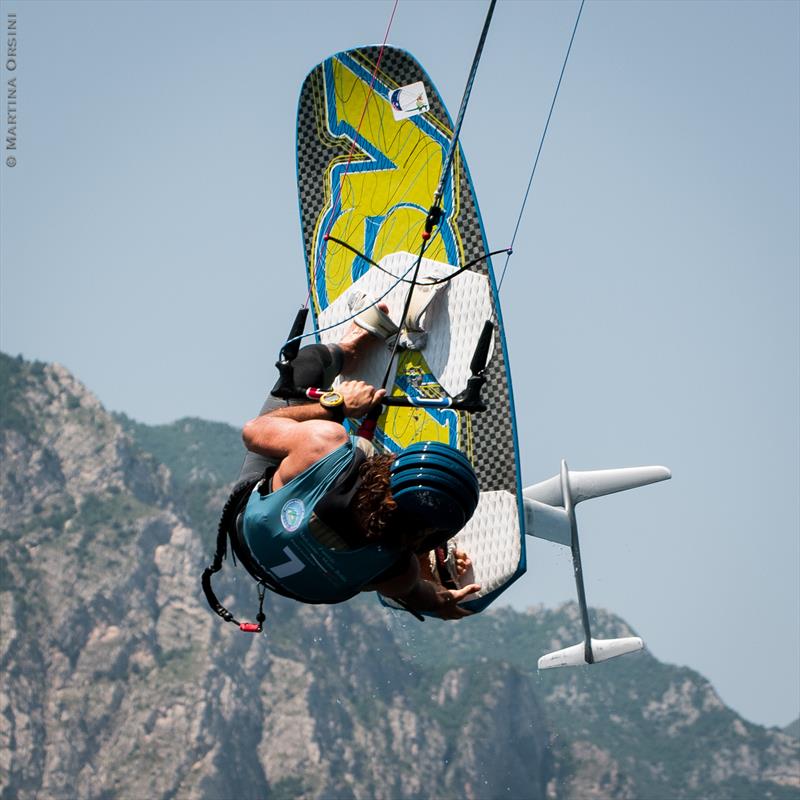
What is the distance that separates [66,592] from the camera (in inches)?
7052

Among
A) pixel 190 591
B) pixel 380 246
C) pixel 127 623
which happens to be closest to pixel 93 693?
pixel 127 623

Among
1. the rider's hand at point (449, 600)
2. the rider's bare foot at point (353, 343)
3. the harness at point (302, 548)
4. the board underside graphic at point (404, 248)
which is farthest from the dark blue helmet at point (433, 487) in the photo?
the rider's bare foot at point (353, 343)

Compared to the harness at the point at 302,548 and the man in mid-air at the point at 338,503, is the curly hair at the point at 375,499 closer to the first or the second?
the man in mid-air at the point at 338,503

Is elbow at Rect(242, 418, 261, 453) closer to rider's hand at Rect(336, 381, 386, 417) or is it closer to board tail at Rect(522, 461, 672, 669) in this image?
rider's hand at Rect(336, 381, 386, 417)

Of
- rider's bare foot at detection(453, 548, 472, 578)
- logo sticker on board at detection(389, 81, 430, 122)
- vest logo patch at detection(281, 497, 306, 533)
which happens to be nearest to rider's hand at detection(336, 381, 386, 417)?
vest logo patch at detection(281, 497, 306, 533)

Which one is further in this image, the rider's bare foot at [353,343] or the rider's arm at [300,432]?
A: the rider's bare foot at [353,343]

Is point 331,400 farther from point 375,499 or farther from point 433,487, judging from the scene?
point 433,487

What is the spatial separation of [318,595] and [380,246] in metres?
7.21

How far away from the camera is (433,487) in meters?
8.38

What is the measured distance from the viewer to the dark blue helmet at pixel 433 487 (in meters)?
8.40

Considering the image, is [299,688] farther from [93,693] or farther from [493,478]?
[493,478]

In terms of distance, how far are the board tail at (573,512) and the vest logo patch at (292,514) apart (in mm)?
5573

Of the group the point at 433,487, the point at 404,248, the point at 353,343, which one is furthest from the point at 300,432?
the point at 404,248

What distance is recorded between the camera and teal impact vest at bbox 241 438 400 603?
888 centimetres
